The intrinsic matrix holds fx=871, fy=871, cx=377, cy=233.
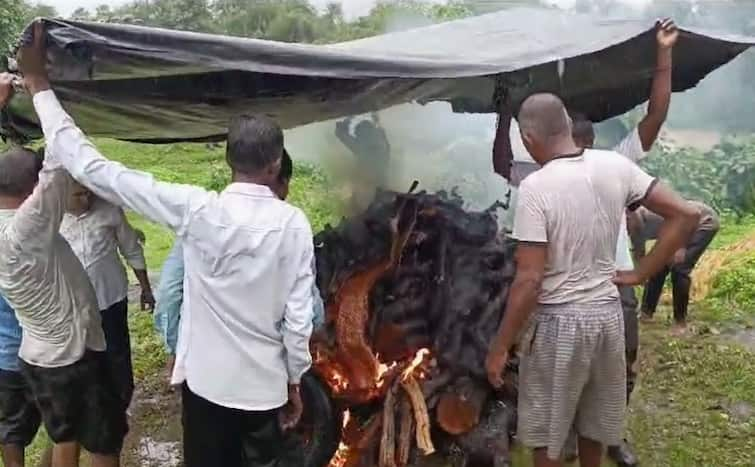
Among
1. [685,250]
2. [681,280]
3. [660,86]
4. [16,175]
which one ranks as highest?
[660,86]

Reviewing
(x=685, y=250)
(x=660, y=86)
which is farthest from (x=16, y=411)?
(x=685, y=250)

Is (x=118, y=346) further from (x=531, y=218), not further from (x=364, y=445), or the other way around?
(x=531, y=218)

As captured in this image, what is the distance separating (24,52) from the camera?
2.97m

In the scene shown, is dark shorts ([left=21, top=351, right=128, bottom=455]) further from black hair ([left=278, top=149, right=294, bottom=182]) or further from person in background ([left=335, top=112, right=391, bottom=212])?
person in background ([left=335, top=112, right=391, bottom=212])

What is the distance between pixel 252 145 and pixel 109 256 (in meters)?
1.73

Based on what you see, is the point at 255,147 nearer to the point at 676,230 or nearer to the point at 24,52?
the point at 24,52

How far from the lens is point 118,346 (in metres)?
4.35

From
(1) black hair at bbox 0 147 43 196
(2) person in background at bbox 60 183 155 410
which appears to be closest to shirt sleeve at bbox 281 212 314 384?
(1) black hair at bbox 0 147 43 196

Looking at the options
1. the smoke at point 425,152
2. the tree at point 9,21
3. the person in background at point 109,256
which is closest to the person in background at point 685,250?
the smoke at point 425,152

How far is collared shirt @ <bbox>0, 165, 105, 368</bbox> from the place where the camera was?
338cm

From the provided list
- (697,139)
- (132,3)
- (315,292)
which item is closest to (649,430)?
(315,292)

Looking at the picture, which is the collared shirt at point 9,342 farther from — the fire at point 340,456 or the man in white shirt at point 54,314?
the fire at point 340,456

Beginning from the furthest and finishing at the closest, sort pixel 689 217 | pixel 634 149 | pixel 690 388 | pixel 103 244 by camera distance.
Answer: pixel 690 388
pixel 634 149
pixel 103 244
pixel 689 217

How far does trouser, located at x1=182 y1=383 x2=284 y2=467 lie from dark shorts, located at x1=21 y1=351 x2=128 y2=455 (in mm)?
878
